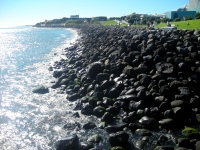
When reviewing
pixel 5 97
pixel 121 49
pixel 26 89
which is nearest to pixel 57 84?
pixel 26 89

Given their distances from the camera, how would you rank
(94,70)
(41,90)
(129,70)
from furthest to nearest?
(41,90) → (94,70) → (129,70)

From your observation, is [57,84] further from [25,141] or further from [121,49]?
[25,141]

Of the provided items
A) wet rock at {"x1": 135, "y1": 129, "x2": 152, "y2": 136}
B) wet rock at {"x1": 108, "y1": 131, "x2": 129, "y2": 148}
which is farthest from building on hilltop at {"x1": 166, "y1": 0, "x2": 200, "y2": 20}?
wet rock at {"x1": 108, "y1": 131, "x2": 129, "y2": 148}

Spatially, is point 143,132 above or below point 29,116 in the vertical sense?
above

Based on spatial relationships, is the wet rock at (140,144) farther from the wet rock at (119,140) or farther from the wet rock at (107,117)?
the wet rock at (107,117)

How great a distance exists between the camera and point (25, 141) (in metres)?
14.7

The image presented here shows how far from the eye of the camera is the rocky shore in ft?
44.3

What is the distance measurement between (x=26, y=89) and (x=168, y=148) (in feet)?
53.4

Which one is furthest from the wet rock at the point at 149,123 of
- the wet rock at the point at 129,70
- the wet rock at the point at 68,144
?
the wet rock at the point at 129,70

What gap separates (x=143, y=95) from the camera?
17.0 metres

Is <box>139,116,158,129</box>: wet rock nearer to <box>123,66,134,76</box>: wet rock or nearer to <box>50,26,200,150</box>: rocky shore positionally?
<box>50,26,200,150</box>: rocky shore

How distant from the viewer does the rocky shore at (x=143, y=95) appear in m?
13.5

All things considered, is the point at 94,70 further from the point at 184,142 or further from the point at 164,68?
the point at 184,142

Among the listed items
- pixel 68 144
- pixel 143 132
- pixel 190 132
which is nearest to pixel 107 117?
pixel 143 132
